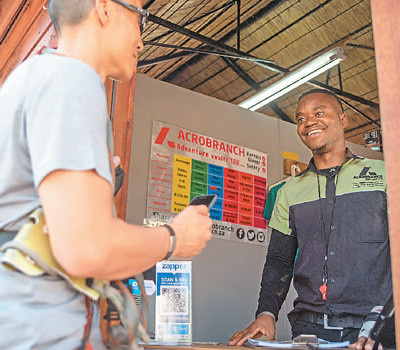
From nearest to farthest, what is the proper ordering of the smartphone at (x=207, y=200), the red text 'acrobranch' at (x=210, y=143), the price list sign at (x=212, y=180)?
the smartphone at (x=207, y=200) < the price list sign at (x=212, y=180) < the red text 'acrobranch' at (x=210, y=143)

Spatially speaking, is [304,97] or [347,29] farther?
[347,29]

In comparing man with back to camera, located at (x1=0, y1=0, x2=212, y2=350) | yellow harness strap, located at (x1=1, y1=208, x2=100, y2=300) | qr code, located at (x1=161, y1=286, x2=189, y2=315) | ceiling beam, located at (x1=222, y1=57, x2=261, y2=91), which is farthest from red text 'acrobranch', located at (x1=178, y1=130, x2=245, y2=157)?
ceiling beam, located at (x1=222, y1=57, x2=261, y2=91)

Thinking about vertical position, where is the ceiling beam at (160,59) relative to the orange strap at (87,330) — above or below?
above

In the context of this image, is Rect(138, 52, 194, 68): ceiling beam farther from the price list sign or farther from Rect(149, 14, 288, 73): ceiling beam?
the price list sign

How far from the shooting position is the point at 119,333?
0.98 metres

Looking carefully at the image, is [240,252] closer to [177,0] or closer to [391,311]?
[391,311]

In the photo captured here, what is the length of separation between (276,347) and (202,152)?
1872mm

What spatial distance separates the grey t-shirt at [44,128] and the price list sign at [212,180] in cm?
198

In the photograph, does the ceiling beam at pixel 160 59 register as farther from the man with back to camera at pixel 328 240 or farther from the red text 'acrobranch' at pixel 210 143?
the man with back to camera at pixel 328 240

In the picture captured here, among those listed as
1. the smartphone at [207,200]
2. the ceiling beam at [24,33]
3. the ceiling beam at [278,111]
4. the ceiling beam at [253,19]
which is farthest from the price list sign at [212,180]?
the ceiling beam at [278,111]

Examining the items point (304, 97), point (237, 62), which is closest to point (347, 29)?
point (237, 62)

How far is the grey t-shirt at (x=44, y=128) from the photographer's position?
85 centimetres

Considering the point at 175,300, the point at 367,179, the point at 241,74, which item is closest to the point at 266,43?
the point at 241,74

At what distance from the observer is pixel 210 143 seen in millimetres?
3289
